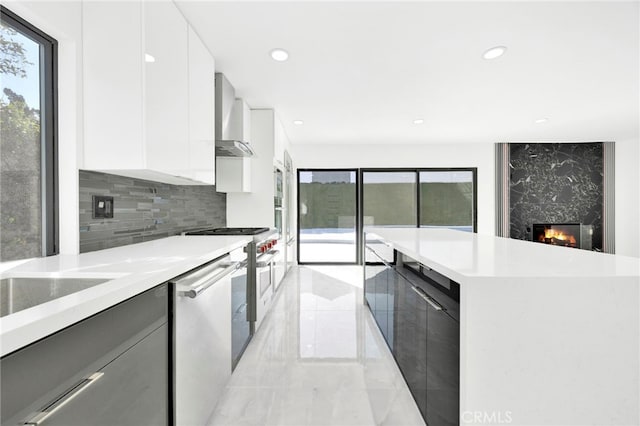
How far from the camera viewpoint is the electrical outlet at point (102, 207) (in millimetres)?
1536

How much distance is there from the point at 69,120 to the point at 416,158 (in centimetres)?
544

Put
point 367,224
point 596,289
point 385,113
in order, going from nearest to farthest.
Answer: point 596,289 < point 385,113 < point 367,224

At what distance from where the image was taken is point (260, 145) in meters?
3.67

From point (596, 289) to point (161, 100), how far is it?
6.58 ft

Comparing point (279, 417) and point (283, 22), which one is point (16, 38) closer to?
point (283, 22)

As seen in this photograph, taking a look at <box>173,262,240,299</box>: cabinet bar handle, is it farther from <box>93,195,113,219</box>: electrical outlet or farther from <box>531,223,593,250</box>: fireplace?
<box>531,223,593,250</box>: fireplace

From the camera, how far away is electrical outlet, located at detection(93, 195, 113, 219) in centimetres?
154

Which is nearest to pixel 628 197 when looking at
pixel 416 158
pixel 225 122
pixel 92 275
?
pixel 416 158

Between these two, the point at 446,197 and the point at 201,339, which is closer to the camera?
the point at 201,339

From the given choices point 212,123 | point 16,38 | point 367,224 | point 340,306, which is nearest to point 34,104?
point 16,38

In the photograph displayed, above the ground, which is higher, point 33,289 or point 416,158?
point 416,158

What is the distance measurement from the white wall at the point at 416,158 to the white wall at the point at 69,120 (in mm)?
4414

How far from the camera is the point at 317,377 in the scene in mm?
1886

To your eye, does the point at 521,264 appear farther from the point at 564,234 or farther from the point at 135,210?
the point at 564,234
